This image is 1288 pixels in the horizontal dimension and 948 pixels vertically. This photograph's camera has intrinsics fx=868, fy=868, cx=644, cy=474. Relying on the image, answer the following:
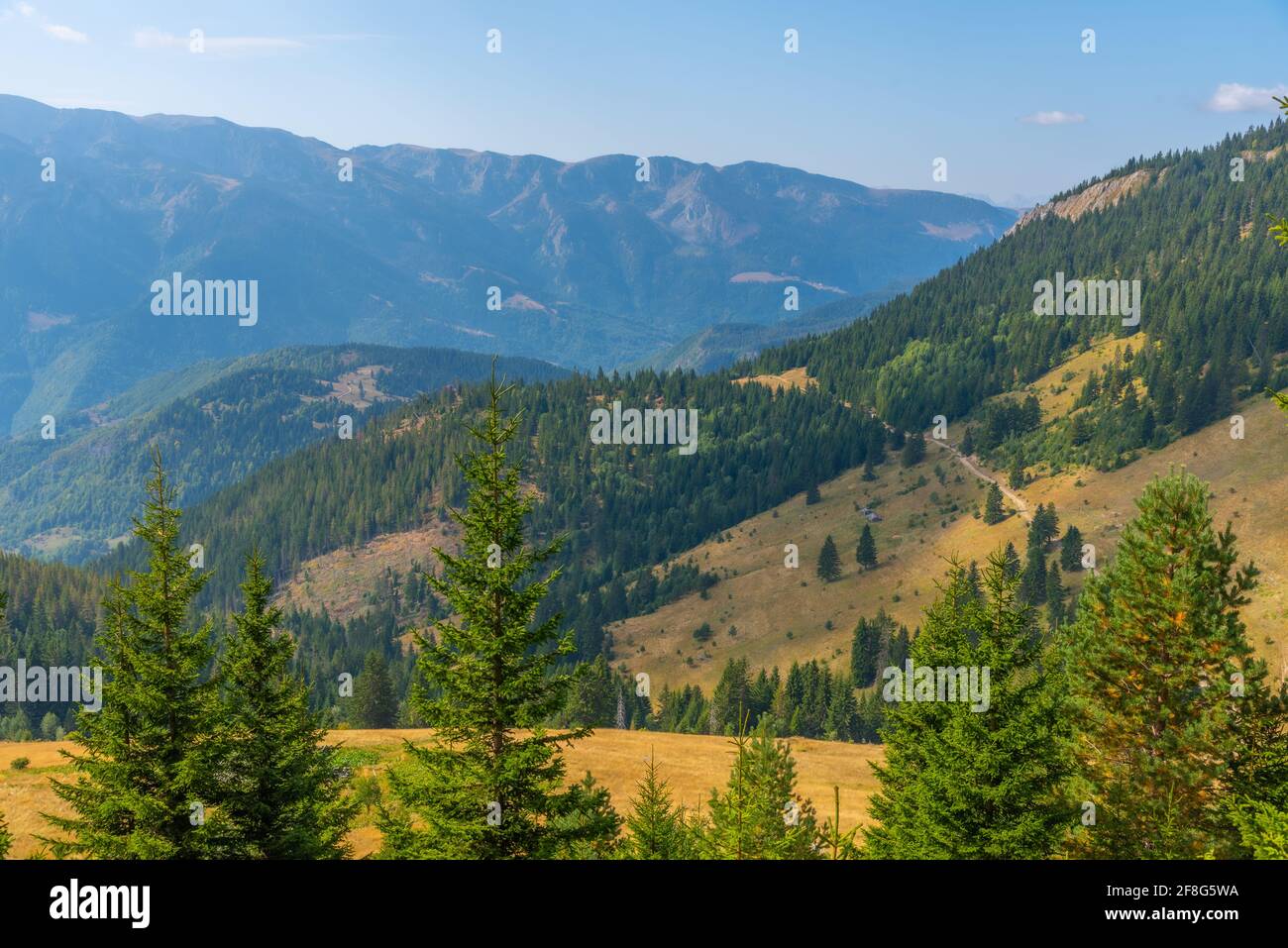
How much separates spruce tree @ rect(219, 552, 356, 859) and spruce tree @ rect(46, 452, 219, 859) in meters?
1.15

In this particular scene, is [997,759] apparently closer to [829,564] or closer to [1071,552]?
[1071,552]

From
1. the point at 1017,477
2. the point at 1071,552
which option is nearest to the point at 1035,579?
the point at 1071,552

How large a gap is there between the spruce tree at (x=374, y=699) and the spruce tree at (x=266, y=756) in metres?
69.9

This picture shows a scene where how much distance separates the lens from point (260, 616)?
96.2 feet

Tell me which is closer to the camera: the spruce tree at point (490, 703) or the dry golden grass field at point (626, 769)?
the spruce tree at point (490, 703)

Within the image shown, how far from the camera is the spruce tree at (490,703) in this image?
22.1 metres

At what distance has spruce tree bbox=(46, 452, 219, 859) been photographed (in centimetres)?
2423

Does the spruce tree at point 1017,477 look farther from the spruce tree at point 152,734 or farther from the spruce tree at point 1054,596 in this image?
the spruce tree at point 152,734

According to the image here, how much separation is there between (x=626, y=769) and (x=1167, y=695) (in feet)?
133

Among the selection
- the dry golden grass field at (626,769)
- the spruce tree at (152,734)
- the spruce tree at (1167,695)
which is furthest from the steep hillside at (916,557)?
the spruce tree at (152,734)

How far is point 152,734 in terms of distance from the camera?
2448cm
